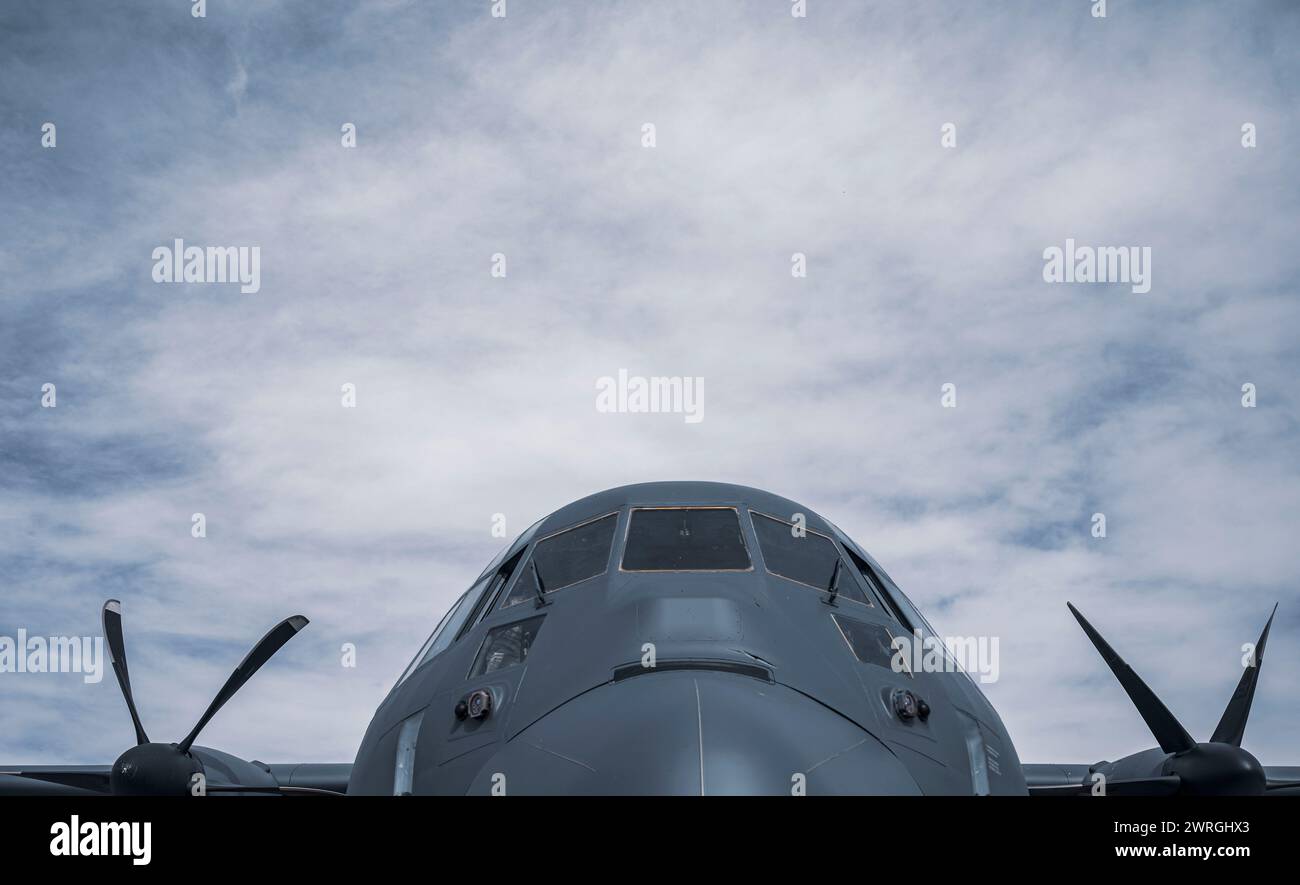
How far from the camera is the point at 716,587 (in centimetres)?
684

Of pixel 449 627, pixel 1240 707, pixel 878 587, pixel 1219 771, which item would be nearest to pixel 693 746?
pixel 878 587

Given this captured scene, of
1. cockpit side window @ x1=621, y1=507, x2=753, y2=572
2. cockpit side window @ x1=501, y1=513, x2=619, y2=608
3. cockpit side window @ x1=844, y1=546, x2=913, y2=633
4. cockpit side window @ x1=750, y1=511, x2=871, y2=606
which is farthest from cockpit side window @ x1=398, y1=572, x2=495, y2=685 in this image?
cockpit side window @ x1=844, y1=546, x2=913, y2=633

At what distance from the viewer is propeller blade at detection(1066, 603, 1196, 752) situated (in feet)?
38.2

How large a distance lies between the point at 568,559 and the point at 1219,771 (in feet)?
28.4

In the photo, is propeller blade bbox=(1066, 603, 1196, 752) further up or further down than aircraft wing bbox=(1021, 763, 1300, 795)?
further up

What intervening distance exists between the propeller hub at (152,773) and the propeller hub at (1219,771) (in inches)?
467

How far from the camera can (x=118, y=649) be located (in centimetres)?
1345

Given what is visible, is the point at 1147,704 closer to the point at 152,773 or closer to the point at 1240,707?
the point at 1240,707

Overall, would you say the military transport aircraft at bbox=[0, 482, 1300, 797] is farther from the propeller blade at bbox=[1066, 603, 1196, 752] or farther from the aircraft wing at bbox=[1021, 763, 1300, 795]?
the aircraft wing at bbox=[1021, 763, 1300, 795]

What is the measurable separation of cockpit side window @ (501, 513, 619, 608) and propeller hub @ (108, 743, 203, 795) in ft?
19.6
